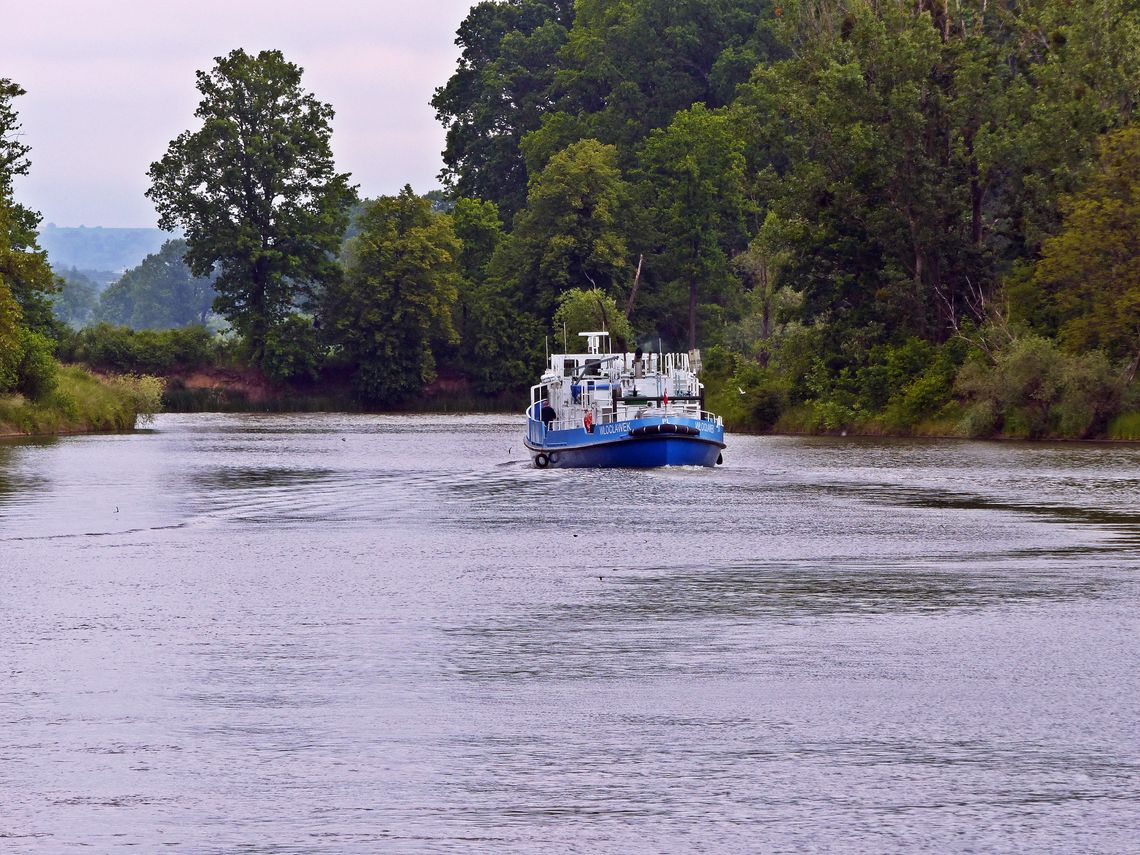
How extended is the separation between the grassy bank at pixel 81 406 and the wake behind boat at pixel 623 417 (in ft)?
96.4

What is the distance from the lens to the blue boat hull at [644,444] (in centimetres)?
6162

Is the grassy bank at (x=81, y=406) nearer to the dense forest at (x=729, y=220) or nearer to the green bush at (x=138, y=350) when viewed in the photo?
the dense forest at (x=729, y=220)

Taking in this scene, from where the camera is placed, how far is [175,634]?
22.7 m

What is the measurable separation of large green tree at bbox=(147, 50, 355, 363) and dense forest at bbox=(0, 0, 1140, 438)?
241 mm

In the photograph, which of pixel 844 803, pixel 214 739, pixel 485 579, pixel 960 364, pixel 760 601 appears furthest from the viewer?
pixel 960 364

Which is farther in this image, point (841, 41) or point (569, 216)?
point (569, 216)

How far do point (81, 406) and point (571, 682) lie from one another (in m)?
79.9

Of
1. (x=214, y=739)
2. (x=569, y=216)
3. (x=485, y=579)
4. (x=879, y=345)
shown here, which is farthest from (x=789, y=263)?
(x=214, y=739)

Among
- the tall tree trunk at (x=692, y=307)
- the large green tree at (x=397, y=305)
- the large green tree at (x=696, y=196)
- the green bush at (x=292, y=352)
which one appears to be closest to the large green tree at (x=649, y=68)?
the large green tree at (x=696, y=196)

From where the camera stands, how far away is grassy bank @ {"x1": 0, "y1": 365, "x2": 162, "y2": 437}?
89375 millimetres

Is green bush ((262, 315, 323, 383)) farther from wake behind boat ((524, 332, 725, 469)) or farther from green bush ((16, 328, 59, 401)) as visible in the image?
wake behind boat ((524, 332, 725, 469))

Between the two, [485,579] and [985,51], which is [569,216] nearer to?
[985,51]

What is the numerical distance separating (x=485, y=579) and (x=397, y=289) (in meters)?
119

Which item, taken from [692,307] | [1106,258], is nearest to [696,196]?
[692,307]
